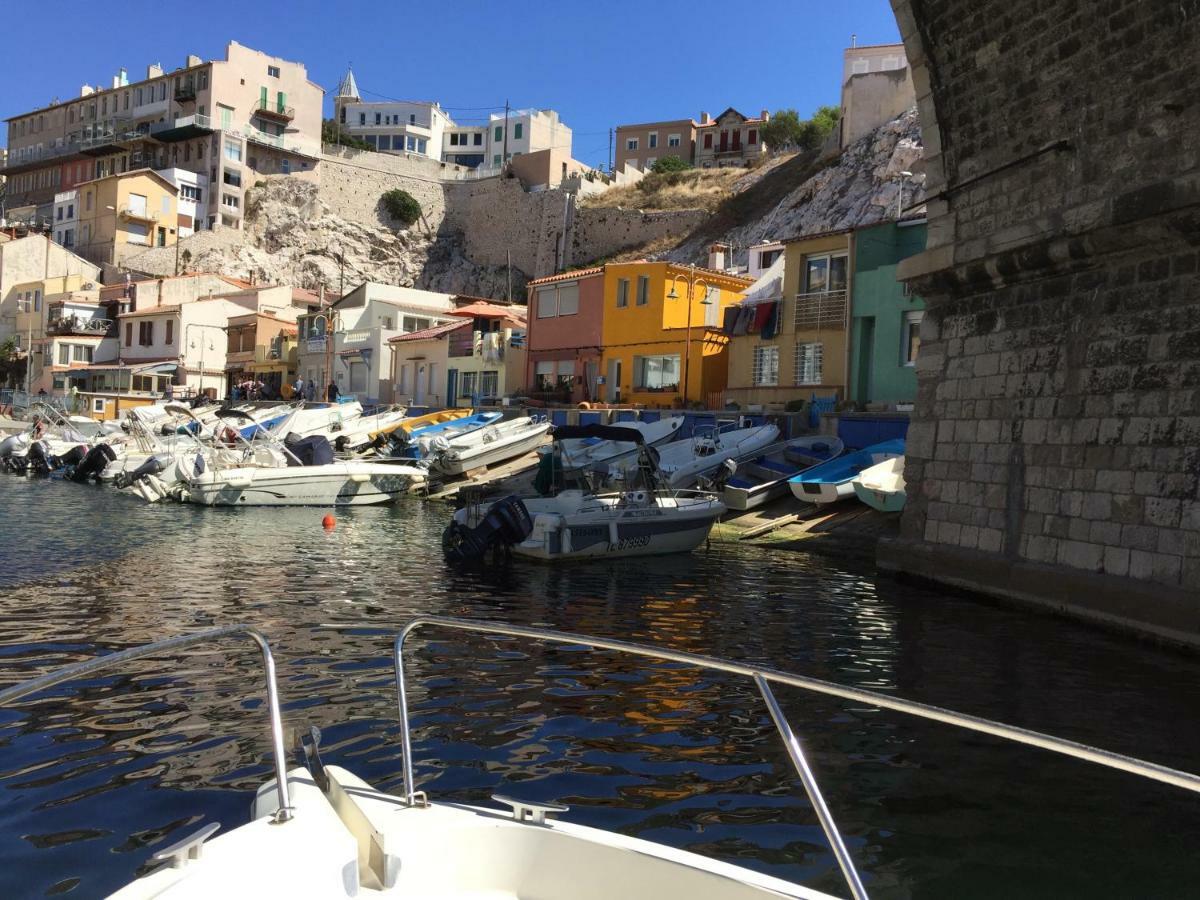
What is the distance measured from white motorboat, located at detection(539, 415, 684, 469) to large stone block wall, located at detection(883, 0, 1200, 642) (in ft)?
26.4

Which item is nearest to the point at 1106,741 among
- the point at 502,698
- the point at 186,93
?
the point at 502,698

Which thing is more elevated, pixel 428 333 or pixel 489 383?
pixel 428 333

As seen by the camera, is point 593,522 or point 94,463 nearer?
point 593,522

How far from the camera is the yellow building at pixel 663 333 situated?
32.2 meters

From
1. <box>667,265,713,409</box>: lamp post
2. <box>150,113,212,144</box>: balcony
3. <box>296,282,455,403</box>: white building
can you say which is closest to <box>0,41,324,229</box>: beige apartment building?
<box>150,113,212,144</box>: balcony

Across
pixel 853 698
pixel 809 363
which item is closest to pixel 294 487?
pixel 809 363

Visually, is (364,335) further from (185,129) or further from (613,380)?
(185,129)

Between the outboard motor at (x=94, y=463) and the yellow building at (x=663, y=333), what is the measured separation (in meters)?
16.9

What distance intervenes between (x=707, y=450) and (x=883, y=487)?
619cm

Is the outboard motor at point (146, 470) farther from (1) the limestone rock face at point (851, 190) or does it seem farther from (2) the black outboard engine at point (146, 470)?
(1) the limestone rock face at point (851, 190)

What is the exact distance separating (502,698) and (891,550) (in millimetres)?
8452

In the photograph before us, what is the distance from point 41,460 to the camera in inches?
1207

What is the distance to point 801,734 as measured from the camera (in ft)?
22.1

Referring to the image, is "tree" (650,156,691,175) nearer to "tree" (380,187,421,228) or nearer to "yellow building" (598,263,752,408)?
"tree" (380,187,421,228)
